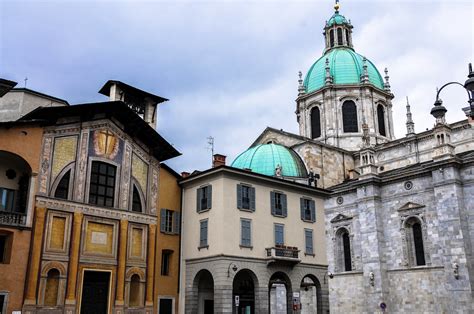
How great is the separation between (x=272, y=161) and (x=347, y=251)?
38.1ft

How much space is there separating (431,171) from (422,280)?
357 inches

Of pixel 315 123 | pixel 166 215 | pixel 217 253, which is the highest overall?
pixel 315 123

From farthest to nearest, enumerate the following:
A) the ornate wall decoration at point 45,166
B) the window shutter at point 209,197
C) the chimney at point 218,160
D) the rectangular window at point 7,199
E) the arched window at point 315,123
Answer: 1. the arched window at point 315,123
2. the chimney at point 218,160
3. the window shutter at point 209,197
4. the ornate wall decoration at point 45,166
5. the rectangular window at point 7,199

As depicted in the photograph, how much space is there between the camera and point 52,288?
22891 millimetres

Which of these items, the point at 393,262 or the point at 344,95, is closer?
the point at 393,262

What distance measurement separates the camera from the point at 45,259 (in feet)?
74.5

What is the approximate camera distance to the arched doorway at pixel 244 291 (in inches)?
1167

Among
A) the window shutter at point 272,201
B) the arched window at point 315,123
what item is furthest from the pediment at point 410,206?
the arched window at point 315,123

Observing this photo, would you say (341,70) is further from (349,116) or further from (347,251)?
(347,251)

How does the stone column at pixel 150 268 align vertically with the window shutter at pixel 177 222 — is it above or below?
below

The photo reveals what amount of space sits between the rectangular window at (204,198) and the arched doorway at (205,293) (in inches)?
158

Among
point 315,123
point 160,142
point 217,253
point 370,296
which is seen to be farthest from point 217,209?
point 315,123

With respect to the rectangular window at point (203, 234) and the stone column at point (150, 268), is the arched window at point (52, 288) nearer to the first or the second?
the stone column at point (150, 268)

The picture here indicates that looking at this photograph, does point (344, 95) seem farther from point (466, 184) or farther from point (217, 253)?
point (217, 253)
